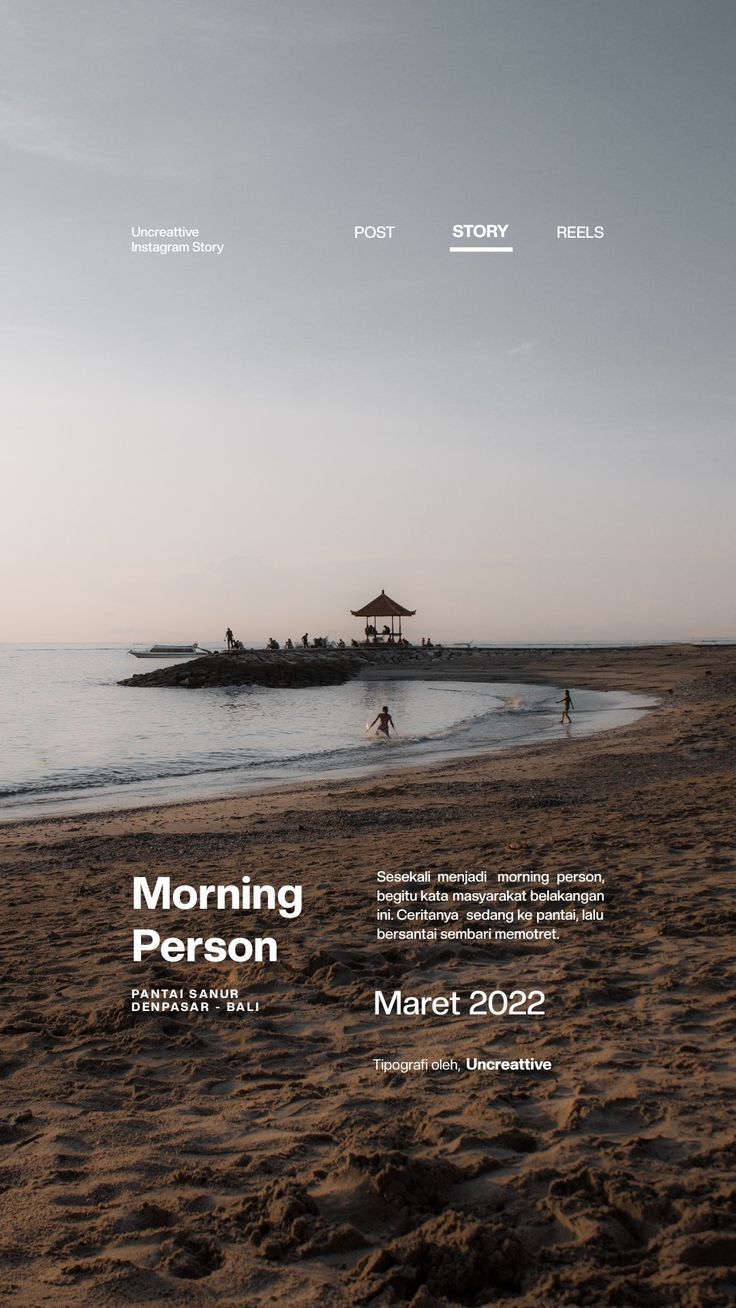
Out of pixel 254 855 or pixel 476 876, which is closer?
pixel 476 876

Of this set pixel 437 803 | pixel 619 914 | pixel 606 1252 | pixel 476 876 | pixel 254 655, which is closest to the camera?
pixel 606 1252

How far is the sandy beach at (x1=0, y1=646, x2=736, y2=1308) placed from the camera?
3035 millimetres

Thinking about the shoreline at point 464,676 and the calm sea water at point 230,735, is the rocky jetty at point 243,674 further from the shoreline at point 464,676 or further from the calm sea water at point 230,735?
the calm sea water at point 230,735

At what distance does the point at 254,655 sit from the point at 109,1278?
67.6 metres

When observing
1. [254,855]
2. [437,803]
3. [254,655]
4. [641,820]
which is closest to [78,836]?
[254,855]

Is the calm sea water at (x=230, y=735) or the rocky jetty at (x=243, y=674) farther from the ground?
the rocky jetty at (x=243, y=674)

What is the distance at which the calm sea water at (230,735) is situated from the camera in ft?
58.4

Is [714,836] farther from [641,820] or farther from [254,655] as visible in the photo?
[254,655]

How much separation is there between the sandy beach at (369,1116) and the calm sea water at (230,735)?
30.1 feet

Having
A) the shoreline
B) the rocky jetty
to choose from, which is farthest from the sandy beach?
the rocky jetty

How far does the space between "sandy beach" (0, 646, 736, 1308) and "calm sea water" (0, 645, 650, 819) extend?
9168 millimetres

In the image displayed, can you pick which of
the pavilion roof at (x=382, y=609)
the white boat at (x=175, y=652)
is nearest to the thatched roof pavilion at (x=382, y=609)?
the pavilion roof at (x=382, y=609)

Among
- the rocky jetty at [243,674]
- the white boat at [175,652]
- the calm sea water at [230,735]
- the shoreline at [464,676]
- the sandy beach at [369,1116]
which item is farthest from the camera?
the white boat at [175,652]

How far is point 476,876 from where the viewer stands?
28.1ft
